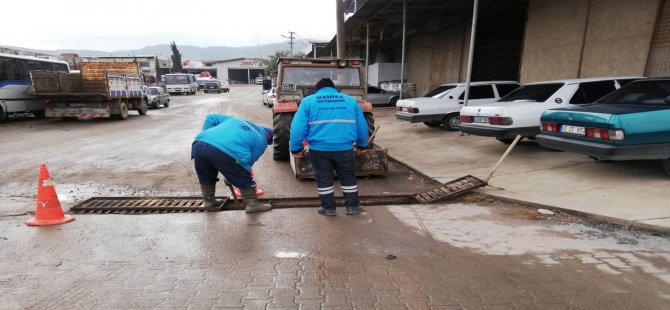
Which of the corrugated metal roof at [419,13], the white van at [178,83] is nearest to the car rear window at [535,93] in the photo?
the corrugated metal roof at [419,13]

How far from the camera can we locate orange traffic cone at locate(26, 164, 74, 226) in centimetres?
445

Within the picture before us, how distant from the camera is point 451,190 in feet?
18.1

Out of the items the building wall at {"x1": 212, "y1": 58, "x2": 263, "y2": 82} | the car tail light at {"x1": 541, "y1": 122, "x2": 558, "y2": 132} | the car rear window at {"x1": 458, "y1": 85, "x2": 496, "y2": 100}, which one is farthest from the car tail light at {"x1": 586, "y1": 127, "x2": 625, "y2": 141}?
the building wall at {"x1": 212, "y1": 58, "x2": 263, "y2": 82}

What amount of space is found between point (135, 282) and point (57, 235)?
1666 millimetres

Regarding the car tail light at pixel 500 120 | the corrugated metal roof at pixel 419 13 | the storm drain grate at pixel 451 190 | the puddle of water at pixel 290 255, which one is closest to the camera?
the puddle of water at pixel 290 255

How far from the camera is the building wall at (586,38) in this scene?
9062 mm

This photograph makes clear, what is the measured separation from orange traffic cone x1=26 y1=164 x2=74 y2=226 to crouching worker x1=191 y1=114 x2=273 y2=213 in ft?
5.16

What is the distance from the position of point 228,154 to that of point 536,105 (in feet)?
19.6

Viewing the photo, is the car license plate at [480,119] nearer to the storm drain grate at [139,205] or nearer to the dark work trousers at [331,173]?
the dark work trousers at [331,173]

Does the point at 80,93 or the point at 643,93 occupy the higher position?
the point at 643,93

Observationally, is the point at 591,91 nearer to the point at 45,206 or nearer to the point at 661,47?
the point at 661,47

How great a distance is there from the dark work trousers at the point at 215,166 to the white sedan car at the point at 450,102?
750 cm

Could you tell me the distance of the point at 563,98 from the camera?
24.7 ft

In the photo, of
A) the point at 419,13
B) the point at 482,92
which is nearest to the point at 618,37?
the point at 482,92
